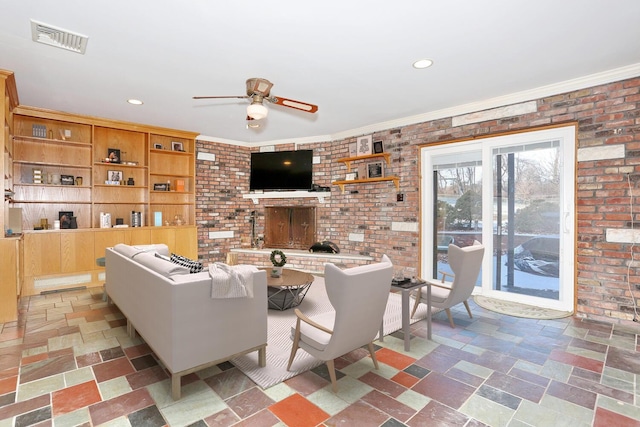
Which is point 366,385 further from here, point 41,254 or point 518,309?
point 41,254

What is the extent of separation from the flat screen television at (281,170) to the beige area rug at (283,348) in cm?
253

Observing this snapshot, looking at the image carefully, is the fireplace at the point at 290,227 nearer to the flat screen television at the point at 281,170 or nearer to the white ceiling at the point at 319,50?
the flat screen television at the point at 281,170

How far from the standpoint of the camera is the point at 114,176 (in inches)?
210

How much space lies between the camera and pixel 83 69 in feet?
10.7

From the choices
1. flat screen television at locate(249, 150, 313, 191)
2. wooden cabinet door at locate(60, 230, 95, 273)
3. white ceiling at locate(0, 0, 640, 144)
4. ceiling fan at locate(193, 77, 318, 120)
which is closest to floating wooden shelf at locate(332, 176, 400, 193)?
flat screen television at locate(249, 150, 313, 191)

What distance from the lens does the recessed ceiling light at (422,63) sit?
3.09 metres

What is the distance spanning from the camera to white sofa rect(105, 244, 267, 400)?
6.54 feet

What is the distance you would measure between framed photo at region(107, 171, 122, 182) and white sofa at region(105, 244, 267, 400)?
3.46 metres

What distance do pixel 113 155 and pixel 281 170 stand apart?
286cm

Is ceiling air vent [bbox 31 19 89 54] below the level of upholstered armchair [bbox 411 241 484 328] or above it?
above

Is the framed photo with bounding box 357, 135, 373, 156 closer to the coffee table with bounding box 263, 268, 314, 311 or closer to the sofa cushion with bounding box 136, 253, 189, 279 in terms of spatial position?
the coffee table with bounding box 263, 268, 314, 311

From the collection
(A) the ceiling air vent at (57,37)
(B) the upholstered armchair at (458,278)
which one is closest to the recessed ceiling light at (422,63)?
(B) the upholstered armchair at (458,278)

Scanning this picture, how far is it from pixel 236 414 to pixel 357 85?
11.1 ft

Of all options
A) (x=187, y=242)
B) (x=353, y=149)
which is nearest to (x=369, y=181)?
(x=353, y=149)
